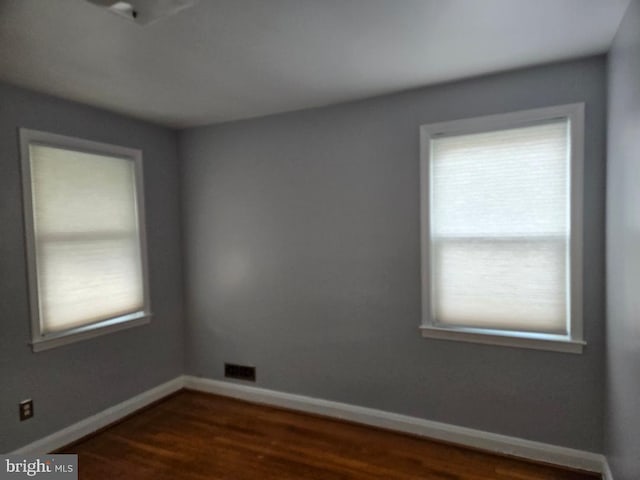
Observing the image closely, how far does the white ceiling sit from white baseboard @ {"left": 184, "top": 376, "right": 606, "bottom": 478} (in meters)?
2.40

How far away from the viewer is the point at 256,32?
Result: 70.6 inches

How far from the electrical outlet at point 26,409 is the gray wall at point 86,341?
0.11 ft

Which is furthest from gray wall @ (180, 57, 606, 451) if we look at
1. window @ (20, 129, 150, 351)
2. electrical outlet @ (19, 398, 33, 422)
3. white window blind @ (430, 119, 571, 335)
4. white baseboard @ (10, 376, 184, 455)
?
electrical outlet @ (19, 398, 33, 422)

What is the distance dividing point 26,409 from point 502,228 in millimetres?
3390

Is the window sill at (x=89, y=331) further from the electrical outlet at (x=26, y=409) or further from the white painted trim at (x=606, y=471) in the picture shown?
the white painted trim at (x=606, y=471)

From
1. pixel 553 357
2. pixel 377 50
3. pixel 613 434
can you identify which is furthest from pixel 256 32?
pixel 613 434

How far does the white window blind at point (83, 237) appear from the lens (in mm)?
2566

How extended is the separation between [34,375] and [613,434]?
3584 mm

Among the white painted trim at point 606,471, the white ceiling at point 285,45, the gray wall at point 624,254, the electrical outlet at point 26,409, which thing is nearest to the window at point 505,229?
the gray wall at point 624,254

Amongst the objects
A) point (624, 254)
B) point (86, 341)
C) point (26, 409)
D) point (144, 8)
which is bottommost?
point (26, 409)

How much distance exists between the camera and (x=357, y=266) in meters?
2.85

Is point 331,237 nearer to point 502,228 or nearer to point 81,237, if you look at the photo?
point 502,228

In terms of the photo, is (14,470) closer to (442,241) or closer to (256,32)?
(256,32)

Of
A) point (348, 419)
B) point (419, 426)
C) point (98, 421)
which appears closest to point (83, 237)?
point (98, 421)
